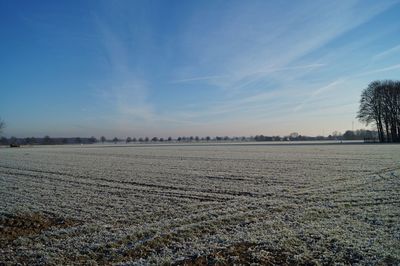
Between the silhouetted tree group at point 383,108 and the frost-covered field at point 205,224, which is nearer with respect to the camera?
the frost-covered field at point 205,224

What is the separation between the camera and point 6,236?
8.06 metres

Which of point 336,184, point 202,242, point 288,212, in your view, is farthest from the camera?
point 336,184

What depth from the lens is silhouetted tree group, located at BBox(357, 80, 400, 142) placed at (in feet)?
266

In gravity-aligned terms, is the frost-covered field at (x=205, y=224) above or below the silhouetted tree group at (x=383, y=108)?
below

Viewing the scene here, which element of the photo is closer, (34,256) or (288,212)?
(34,256)

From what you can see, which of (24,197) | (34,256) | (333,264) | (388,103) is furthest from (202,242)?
(388,103)

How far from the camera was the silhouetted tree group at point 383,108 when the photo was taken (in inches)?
3189

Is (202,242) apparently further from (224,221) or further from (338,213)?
(338,213)

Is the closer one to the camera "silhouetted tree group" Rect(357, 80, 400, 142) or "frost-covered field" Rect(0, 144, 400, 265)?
"frost-covered field" Rect(0, 144, 400, 265)

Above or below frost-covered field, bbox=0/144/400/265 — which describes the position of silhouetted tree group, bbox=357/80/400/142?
above

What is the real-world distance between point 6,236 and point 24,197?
618cm

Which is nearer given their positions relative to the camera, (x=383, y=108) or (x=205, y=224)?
(x=205, y=224)

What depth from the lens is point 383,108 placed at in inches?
3238

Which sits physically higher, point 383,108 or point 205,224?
point 383,108
